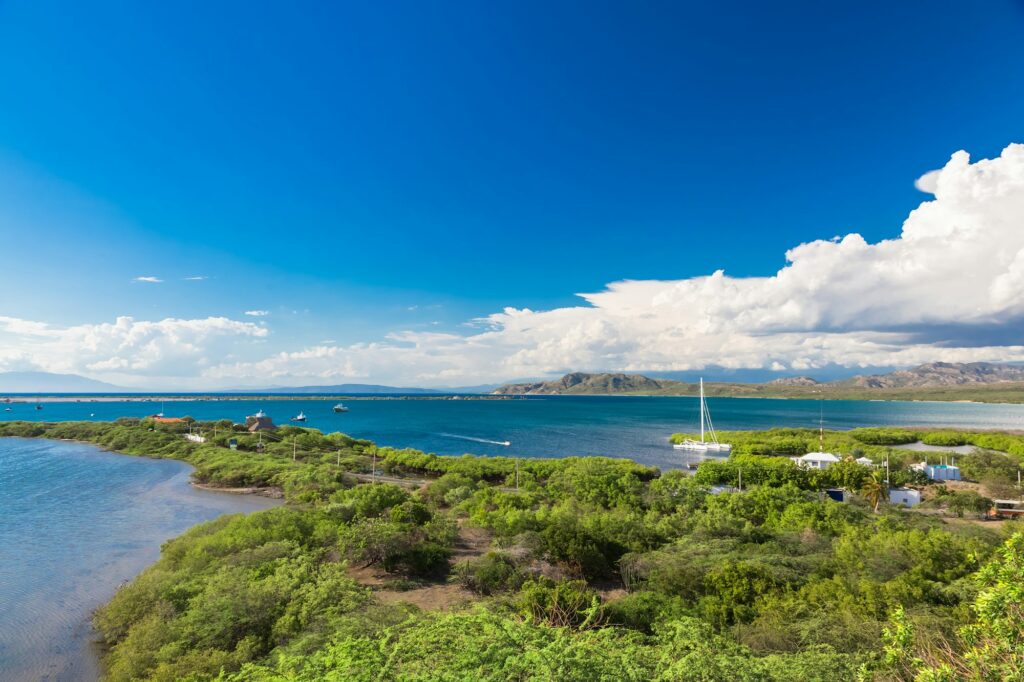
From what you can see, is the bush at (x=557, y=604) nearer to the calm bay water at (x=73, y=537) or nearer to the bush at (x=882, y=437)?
the calm bay water at (x=73, y=537)

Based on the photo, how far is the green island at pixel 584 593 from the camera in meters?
10.6

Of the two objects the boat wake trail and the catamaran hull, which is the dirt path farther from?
the catamaran hull

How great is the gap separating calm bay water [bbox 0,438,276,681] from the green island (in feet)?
7.12

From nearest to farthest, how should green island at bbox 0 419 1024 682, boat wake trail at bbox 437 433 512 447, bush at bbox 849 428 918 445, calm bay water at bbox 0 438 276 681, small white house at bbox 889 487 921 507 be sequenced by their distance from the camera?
green island at bbox 0 419 1024 682, calm bay water at bbox 0 438 276 681, small white house at bbox 889 487 921 507, bush at bbox 849 428 918 445, boat wake trail at bbox 437 433 512 447

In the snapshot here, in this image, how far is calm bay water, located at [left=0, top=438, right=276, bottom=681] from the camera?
19359 mm

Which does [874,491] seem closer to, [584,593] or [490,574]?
[584,593]

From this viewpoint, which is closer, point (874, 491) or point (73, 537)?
point (73, 537)

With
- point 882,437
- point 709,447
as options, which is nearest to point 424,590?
point 709,447

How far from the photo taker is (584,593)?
19047mm

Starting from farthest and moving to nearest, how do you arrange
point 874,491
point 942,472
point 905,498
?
1. point 942,472
2. point 905,498
3. point 874,491

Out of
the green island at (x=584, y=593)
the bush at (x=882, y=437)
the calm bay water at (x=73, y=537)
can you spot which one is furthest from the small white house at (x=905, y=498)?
the calm bay water at (x=73, y=537)

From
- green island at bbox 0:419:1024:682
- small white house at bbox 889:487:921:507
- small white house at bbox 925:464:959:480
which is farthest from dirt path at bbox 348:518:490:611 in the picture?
small white house at bbox 925:464:959:480

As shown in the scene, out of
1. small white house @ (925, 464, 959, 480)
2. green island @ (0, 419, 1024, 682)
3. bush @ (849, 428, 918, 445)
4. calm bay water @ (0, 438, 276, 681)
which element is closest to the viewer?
green island @ (0, 419, 1024, 682)

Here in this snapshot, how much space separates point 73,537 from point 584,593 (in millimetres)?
36489
